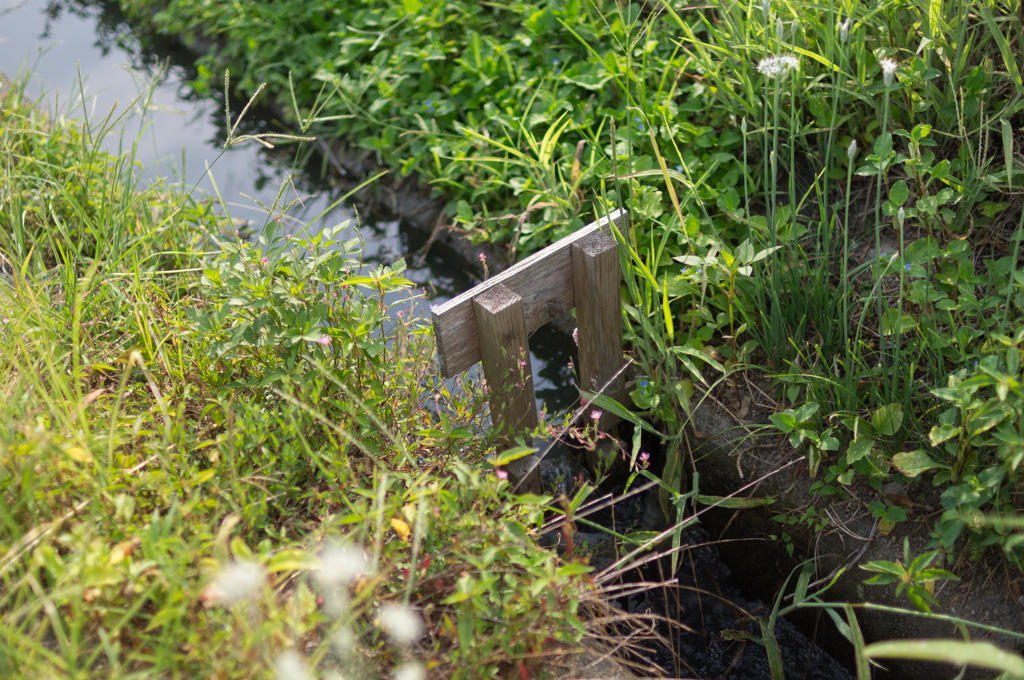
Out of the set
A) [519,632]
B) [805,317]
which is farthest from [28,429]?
[805,317]

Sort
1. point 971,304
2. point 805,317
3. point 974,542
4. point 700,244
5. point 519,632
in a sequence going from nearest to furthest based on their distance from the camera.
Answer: point 519,632
point 974,542
point 971,304
point 805,317
point 700,244

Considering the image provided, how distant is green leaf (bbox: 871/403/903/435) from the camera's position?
5.58ft

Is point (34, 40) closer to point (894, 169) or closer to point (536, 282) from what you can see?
point (536, 282)

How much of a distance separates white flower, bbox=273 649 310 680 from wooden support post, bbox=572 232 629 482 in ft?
3.29

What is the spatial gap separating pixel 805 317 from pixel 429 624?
4.43ft

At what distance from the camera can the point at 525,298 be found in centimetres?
193

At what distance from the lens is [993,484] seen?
148cm

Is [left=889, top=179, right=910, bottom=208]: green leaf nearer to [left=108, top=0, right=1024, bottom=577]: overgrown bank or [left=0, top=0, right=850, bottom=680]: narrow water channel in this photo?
[left=108, top=0, right=1024, bottom=577]: overgrown bank

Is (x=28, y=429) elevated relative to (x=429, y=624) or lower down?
elevated

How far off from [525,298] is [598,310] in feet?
0.80

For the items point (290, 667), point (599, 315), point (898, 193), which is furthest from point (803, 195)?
point (290, 667)

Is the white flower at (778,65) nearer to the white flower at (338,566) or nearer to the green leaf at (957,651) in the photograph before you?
the green leaf at (957,651)

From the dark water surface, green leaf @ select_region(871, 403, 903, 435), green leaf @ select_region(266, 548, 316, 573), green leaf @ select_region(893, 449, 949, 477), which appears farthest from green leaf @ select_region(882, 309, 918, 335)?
green leaf @ select_region(266, 548, 316, 573)

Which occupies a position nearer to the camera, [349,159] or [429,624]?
[429,624]
